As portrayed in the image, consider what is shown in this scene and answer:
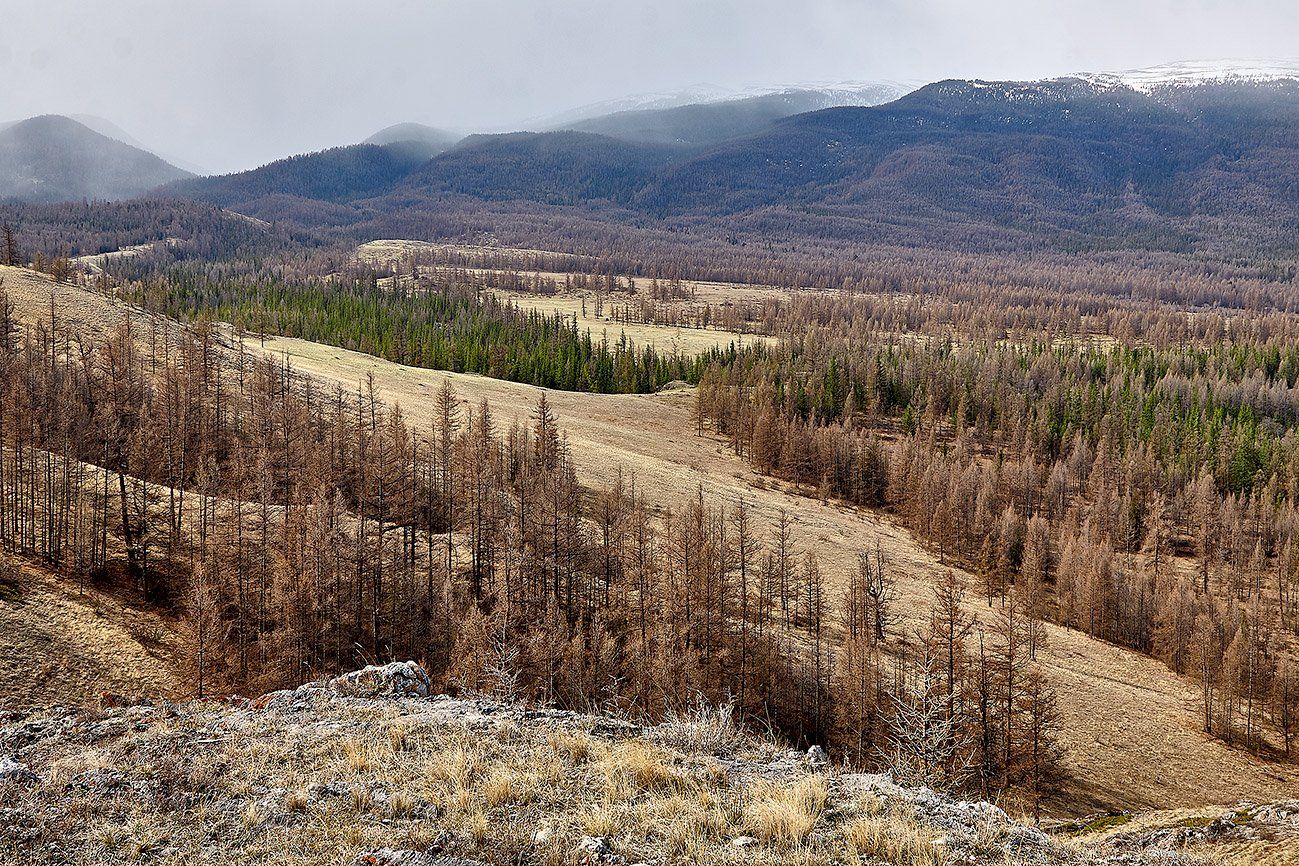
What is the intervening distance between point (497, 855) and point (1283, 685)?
80578 mm

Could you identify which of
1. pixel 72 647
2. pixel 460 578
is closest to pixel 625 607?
pixel 460 578

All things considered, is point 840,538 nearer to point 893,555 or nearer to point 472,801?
point 893,555

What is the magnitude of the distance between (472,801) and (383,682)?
8.72 m

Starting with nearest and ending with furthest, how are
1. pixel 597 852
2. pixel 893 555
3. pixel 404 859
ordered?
pixel 404 859, pixel 597 852, pixel 893 555

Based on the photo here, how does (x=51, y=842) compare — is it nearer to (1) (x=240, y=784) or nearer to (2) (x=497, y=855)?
(1) (x=240, y=784)

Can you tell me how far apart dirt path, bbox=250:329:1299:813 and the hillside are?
38804mm

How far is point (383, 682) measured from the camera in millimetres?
19422

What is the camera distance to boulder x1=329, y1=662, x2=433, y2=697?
1855 centimetres

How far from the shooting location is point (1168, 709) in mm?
A: 58938

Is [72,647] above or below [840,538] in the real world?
above

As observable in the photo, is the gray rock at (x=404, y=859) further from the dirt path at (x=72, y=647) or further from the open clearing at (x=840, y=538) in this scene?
the open clearing at (x=840, y=538)

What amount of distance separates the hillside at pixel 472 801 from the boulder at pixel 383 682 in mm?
2621

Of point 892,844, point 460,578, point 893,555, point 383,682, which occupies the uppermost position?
point 892,844

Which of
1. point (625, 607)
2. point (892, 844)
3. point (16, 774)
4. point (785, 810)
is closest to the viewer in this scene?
point (892, 844)
